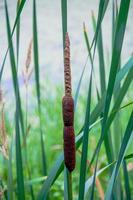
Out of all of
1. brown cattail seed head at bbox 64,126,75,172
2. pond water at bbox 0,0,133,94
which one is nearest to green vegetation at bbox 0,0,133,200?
brown cattail seed head at bbox 64,126,75,172

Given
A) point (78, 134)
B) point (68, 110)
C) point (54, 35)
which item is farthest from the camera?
point (54, 35)

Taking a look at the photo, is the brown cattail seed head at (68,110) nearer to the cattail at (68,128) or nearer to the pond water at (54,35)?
the cattail at (68,128)

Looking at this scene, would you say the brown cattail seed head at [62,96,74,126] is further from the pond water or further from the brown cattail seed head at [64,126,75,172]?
the pond water

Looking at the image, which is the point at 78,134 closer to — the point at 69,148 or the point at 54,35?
the point at 69,148

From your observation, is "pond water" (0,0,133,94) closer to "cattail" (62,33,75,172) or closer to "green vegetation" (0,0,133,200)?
"green vegetation" (0,0,133,200)

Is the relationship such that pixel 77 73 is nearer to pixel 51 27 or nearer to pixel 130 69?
pixel 51 27

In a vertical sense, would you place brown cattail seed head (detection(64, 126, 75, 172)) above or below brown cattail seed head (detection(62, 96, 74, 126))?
below

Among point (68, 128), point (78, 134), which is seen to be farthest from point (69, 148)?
point (78, 134)

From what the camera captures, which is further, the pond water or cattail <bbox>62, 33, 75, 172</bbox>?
the pond water

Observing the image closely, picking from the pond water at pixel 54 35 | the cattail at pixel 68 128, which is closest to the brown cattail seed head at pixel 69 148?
the cattail at pixel 68 128
